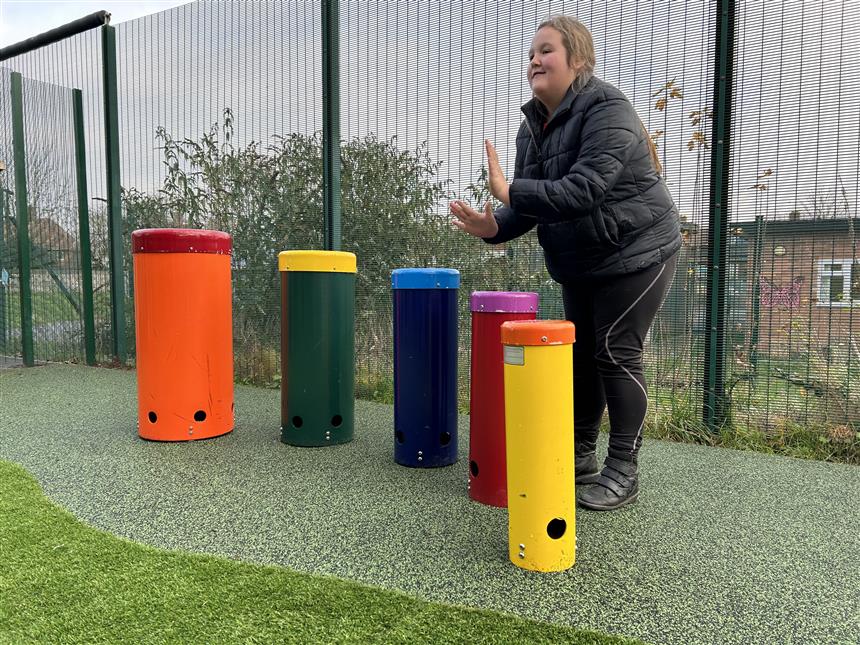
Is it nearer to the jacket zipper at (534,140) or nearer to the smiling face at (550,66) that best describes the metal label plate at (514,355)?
the jacket zipper at (534,140)

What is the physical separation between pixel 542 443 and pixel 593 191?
81 cm

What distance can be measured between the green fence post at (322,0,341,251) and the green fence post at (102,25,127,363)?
2.43m

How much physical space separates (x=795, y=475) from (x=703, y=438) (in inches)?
23.6

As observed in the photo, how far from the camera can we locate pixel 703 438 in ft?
11.0

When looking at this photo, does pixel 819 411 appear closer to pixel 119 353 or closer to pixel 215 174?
pixel 215 174

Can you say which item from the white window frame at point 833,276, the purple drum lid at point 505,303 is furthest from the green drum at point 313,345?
the white window frame at point 833,276

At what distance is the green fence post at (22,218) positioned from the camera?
5844 mm

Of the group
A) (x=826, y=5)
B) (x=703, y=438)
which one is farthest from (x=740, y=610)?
(x=826, y=5)

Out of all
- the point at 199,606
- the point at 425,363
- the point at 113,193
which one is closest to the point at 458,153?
the point at 425,363

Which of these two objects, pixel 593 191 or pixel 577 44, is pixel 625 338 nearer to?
pixel 593 191

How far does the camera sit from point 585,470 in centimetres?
252

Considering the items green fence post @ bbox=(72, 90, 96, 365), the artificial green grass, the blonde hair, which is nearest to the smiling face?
the blonde hair

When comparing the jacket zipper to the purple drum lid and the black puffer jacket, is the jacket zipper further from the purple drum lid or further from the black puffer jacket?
the purple drum lid

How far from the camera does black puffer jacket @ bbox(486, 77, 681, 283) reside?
1941 mm
